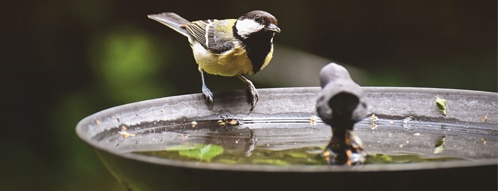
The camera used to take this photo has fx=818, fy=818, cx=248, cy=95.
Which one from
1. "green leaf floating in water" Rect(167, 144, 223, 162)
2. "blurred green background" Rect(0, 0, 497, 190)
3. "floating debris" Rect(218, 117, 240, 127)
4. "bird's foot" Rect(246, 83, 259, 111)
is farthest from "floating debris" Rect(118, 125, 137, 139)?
"blurred green background" Rect(0, 0, 497, 190)

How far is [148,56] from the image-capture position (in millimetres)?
4086

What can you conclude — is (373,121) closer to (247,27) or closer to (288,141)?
(288,141)

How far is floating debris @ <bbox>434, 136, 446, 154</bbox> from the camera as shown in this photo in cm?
187

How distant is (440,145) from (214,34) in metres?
1.38

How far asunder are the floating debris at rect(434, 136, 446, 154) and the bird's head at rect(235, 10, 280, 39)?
39.1 inches

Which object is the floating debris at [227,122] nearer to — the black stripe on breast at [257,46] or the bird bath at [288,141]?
the bird bath at [288,141]

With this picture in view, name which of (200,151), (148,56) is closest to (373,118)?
(200,151)

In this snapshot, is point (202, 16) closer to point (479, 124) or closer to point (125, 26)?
point (125, 26)

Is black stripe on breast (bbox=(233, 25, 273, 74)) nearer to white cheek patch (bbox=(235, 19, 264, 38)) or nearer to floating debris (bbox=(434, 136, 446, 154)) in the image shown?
white cheek patch (bbox=(235, 19, 264, 38))

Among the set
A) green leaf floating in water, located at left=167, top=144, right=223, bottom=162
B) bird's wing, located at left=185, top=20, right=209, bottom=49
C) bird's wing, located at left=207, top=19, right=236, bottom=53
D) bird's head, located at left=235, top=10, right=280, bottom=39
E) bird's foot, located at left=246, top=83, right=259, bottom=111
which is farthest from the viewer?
bird's wing, located at left=185, top=20, right=209, bottom=49

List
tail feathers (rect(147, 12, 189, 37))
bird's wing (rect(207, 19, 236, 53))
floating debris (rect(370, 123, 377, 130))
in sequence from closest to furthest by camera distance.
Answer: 1. floating debris (rect(370, 123, 377, 130))
2. bird's wing (rect(207, 19, 236, 53))
3. tail feathers (rect(147, 12, 189, 37))

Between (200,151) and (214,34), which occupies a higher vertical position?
(214,34)

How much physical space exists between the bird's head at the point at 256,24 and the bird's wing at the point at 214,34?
0.06m

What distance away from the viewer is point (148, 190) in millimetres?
1450
